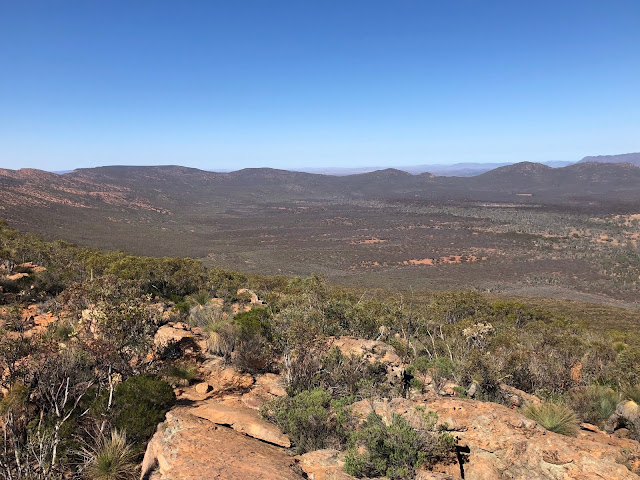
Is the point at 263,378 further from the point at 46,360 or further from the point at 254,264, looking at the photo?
the point at 254,264

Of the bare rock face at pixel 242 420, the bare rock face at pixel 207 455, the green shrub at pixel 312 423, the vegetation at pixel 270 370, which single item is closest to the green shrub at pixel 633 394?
the vegetation at pixel 270 370

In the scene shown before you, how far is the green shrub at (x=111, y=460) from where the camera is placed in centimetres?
444

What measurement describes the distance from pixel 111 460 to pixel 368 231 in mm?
85735

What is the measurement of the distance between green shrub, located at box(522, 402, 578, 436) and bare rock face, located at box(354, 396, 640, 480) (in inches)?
35.4

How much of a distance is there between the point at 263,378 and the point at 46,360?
4411 mm

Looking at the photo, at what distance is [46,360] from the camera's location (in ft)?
19.6

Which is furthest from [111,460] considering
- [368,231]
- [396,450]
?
[368,231]

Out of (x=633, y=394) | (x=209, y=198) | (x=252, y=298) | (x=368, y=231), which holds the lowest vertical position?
(x=368, y=231)

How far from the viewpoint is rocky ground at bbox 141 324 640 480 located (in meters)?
4.33

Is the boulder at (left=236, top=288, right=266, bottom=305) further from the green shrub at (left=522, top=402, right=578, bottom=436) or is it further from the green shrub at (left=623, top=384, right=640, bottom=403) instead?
the green shrub at (left=623, top=384, right=640, bottom=403)

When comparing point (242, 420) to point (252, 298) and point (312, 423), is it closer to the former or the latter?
point (312, 423)

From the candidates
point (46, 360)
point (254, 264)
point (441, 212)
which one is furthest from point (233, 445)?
point (441, 212)

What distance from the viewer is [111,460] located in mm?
4539

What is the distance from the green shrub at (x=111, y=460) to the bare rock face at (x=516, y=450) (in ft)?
12.1
